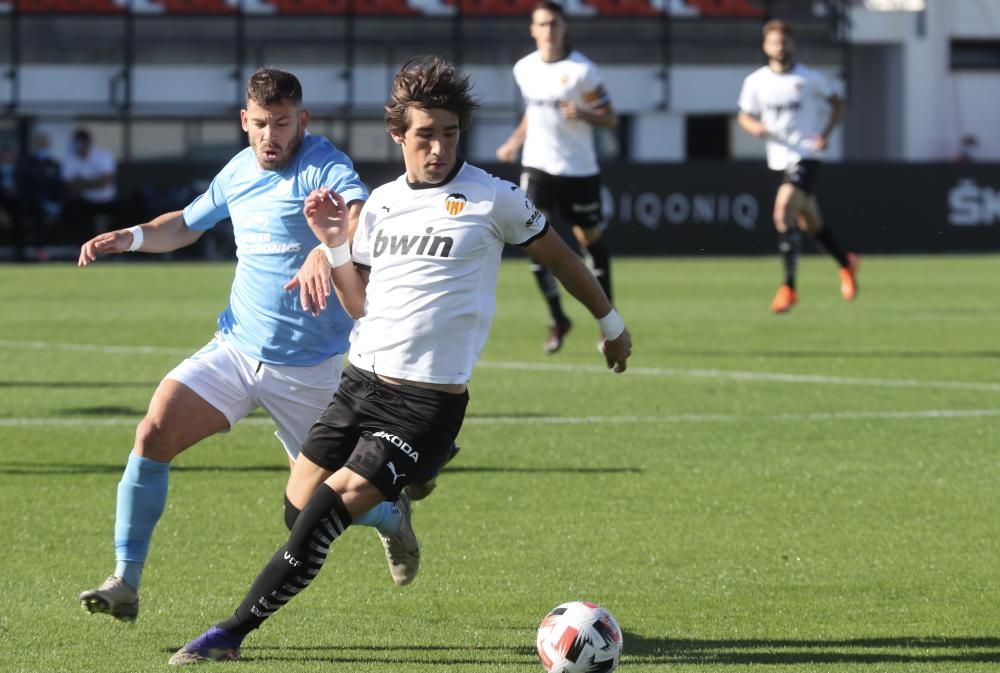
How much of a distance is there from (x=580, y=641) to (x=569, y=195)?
9982 mm

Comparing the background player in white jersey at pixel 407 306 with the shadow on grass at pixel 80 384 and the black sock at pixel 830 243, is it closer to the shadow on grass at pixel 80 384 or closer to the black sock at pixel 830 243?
the shadow on grass at pixel 80 384

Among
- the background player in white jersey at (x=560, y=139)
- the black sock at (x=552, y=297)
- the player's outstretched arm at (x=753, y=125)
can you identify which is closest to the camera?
the black sock at (x=552, y=297)

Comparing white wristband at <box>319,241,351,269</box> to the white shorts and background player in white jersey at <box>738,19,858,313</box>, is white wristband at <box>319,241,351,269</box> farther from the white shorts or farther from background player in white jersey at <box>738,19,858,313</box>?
background player in white jersey at <box>738,19,858,313</box>

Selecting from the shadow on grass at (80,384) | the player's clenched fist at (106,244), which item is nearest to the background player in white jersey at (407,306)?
the player's clenched fist at (106,244)

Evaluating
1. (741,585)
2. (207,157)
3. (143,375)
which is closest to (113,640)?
(741,585)

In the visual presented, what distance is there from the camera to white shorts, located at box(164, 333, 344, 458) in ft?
20.3

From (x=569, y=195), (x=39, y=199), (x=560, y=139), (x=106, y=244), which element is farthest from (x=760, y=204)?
(x=106, y=244)

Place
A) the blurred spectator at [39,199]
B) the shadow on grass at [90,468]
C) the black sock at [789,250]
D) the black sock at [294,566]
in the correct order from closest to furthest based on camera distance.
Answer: the black sock at [294,566]
the shadow on grass at [90,468]
the black sock at [789,250]
the blurred spectator at [39,199]

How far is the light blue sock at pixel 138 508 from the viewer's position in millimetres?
5887

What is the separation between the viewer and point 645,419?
10.8 m

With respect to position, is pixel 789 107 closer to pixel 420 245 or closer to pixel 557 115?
pixel 557 115

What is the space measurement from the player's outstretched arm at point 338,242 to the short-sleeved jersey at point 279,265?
2.14 feet

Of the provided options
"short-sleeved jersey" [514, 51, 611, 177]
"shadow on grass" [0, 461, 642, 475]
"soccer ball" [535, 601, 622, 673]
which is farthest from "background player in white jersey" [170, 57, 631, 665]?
"short-sleeved jersey" [514, 51, 611, 177]

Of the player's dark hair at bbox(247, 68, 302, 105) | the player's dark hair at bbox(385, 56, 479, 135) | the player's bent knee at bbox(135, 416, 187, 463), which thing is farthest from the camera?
the player's dark hair at bbox(247, 68, 302, 105)
